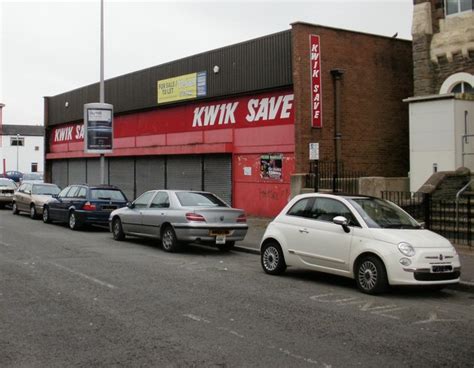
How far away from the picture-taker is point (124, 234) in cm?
1609

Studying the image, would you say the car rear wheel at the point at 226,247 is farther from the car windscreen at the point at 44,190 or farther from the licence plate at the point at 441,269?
the car windscreen at the point at 44,190

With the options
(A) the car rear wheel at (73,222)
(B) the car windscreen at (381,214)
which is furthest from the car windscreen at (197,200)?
(A) the car rear wheel at (73,222)

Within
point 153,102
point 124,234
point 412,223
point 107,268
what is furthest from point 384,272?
point 153,102

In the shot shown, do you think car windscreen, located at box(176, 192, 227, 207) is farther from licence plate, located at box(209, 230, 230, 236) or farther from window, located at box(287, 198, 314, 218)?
window, located at box(287, 198, 314, 218)

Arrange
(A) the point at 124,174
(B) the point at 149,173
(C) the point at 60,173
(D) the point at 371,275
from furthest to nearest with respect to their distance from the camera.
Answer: (C) the point at 60,173
(A) the point at 124,174
(B) the point at 149,173
(D) the point at 371,275

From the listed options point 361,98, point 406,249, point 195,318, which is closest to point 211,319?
point 195,318

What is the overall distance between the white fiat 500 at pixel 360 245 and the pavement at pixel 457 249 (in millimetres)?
550

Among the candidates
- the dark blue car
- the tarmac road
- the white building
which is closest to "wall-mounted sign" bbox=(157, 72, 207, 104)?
the dark blue car

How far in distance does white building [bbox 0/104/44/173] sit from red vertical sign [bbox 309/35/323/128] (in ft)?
216

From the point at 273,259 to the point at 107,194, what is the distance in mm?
9628

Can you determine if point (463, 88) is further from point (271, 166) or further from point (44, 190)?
point (44, 190)

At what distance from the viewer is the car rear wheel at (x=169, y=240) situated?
44.4ft

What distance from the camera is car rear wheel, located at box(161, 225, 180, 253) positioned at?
44.4 feet

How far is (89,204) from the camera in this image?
18.5 m
